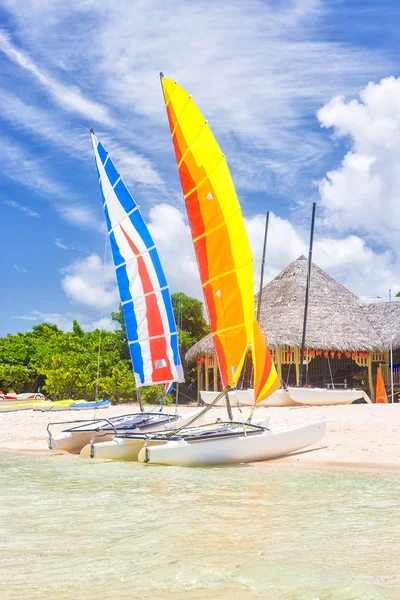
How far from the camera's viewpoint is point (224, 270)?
9.70 m

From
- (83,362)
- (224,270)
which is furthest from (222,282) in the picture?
(83,362)

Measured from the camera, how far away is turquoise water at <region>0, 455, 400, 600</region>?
378cm

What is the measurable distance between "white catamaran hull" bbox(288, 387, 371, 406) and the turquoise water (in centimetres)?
968

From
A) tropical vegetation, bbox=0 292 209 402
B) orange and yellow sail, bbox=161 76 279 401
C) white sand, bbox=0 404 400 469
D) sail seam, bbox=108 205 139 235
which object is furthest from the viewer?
tropical vegetation, bbox=0 292 209 402

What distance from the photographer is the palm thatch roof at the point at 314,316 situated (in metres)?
21.5

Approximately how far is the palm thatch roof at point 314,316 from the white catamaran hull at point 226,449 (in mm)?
11255

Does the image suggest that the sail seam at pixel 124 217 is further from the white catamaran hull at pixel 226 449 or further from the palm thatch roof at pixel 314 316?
the palm thatch roof at pixel 314 316

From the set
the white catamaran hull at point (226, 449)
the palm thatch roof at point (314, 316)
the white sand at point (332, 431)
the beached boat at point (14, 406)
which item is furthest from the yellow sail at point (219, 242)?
the beached boat at point (14, 406)

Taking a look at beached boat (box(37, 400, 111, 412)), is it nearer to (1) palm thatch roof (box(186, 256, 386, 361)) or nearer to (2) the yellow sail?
(1) palm thatch roof (box(186, 256, 386, 361))

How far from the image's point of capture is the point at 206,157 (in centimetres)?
992

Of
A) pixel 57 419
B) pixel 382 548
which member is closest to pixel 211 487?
pixel 382 548

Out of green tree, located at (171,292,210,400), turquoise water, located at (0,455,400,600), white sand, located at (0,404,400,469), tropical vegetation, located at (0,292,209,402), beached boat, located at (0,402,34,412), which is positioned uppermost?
green tree, located at (171,292,210,400)

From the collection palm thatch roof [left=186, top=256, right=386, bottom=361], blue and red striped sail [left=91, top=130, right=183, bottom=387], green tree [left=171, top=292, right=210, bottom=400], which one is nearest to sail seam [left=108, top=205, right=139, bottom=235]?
blue and red striped sail [left=91, top=130, right=183, bottom=387]

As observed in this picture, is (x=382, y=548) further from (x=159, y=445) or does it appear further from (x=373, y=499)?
(x=159, y=445)
